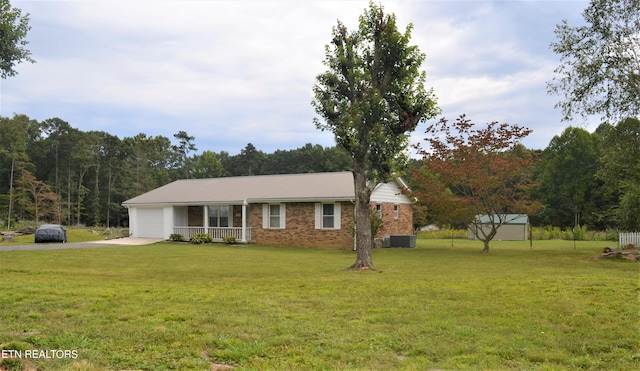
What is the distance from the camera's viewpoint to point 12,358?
15.8 ft

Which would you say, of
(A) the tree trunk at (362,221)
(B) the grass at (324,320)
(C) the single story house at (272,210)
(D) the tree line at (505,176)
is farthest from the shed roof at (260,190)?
(B) the grass at (324,320)

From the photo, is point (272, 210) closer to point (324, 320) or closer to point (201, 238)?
point (201, 238)

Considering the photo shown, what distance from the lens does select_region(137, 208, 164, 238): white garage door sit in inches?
1204

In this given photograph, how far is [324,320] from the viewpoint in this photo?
6.92 metres

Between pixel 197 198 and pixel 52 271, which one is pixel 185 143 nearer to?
pixel 197 198

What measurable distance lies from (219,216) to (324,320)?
2351 cm

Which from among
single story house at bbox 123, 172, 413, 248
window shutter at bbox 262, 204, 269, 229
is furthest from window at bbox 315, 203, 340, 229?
window shutter at bbox 262, 204, 269, 229

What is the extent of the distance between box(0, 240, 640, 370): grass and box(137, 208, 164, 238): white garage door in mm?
17925

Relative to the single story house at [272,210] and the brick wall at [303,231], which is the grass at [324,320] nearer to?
the brick wall at [303,231]

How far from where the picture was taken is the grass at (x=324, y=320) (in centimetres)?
519

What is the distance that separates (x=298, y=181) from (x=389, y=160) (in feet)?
46.8

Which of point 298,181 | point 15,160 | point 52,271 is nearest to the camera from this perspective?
point 52,271

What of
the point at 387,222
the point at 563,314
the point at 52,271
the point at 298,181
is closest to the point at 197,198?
the point at 298,181

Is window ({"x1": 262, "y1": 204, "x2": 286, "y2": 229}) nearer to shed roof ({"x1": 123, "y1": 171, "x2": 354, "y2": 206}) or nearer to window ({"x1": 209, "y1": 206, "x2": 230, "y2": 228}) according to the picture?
shed roof ({"x1": 123, "y1": 171, "x2": 354, "y2": 206})
